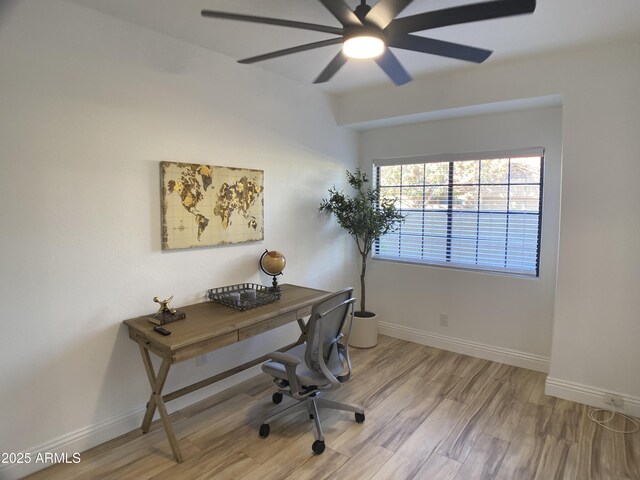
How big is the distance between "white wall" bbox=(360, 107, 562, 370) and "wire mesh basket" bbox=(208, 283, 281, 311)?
5.73 ft

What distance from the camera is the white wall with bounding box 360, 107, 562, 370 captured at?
10.7ft

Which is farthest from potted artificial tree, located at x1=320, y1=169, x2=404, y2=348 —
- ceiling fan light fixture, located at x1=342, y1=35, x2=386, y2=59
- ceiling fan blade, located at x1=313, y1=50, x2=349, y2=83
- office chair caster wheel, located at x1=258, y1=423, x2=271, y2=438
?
ceiling fan light fixture, located at x1=342, y1=35, x2=386, y2=59

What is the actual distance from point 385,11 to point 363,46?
0.30 metres

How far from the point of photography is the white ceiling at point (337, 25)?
2.10 m

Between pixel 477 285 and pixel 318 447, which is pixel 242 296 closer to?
pixel 318 447

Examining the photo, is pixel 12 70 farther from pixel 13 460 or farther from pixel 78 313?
pixel 13 460

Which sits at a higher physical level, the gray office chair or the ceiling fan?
the ceiling fan

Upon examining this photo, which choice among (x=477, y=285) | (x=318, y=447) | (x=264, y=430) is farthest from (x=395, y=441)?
(x=477, y=285)

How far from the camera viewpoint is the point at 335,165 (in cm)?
403

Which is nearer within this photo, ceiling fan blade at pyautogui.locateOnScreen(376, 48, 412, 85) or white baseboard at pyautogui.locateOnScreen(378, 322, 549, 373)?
ceiling fan blade at pyautogui.locateOnScreen(376, 48, 412, 85)

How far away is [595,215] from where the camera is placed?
8.86ft

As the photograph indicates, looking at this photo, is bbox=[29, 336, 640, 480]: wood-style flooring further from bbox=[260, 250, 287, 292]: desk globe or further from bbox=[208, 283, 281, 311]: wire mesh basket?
bbox=[260, 250, 287, 292]: desk globe

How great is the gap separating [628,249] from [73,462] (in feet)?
12.4

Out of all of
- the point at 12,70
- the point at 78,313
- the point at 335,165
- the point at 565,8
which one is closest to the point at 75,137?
the point at 12,70
